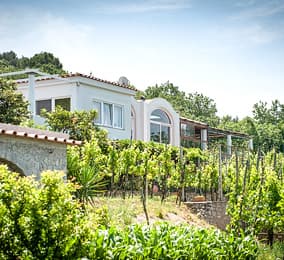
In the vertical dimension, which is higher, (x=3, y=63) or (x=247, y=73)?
(x=3, y=63)

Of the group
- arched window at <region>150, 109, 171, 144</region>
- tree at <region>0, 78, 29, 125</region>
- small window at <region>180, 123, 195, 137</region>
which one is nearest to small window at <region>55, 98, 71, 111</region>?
tree at <region>0, 78, 29, 125</region>

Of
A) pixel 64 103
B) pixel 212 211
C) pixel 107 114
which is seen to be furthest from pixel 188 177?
pixel 64 103

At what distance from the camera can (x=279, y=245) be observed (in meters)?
15.9

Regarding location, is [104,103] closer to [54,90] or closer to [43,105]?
[54,90]

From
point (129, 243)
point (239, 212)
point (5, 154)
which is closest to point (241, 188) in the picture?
point (239, 212)

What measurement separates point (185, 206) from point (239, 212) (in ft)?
14.7

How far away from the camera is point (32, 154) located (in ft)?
42.4

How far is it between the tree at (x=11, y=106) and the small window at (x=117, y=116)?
26.0ft

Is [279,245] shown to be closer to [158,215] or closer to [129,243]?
[158,215]

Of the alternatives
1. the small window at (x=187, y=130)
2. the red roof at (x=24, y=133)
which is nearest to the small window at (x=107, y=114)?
the small window at (x=187, y=130)

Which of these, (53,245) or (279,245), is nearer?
(53,245)


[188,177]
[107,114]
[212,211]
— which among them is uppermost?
[107,114]

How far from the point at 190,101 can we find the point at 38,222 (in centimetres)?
6356

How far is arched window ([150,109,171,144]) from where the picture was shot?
3347 cm
